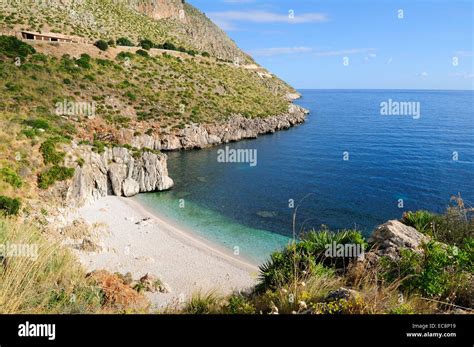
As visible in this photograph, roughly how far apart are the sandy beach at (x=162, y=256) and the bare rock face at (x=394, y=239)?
774 centimetres

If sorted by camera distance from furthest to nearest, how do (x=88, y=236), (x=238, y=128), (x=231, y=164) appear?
(x=238, y=128) < (x=231, y=164) < (x=88, y=236)

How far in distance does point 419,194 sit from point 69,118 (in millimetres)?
45317

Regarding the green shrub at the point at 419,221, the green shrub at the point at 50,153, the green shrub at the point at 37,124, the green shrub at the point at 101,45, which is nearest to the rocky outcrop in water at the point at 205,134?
the green shrub at the point at 37,124

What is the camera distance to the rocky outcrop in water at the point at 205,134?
52.8 metres

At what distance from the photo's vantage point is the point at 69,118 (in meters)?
47.0

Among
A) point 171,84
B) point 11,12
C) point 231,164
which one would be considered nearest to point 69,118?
point 231,164

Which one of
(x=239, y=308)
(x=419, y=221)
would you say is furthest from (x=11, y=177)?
(x=419, y=221)

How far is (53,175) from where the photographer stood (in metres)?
27.3

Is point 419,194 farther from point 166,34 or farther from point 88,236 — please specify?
point 166,34

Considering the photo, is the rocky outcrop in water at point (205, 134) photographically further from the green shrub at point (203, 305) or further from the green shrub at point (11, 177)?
the green shrub at point (203, 305)

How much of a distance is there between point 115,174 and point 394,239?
29710 millimetres

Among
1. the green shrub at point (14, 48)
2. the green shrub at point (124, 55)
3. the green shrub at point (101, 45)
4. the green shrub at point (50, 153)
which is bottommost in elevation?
the green shrub at point (50, 153)

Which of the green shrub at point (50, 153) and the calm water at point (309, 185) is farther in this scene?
the calm water at point (309, 185)

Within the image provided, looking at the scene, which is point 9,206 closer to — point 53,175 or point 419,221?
point 53,175
